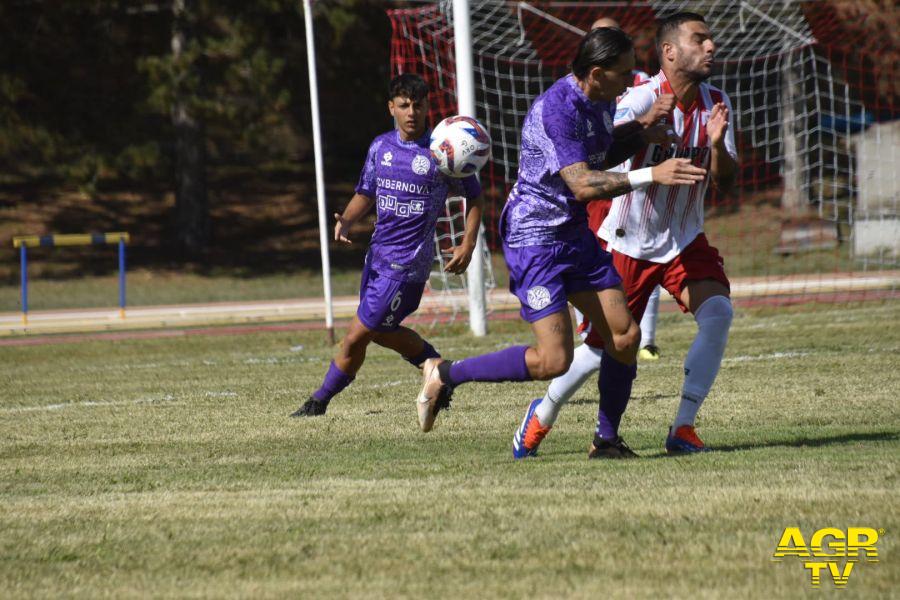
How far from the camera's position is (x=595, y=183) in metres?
5.69

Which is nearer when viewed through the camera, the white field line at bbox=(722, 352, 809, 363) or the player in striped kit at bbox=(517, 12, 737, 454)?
the player in striped kit at bbox=(517, 12, 737, 454)

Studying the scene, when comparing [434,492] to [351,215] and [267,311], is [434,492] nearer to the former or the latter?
[351,215]

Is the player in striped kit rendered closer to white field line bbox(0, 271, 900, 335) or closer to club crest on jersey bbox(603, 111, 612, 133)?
club crest on jersey bbox(603, 111, 612, 133)

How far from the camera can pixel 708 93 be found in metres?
6.66

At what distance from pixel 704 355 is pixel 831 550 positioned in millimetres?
2503

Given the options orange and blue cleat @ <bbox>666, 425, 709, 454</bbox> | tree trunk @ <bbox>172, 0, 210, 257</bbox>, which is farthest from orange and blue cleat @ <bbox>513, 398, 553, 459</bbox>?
tree trunk @ <bbox>172, 0, 210, 257</bbox>

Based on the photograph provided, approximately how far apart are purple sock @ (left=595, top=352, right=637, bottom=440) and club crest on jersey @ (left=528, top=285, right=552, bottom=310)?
615 millimetres

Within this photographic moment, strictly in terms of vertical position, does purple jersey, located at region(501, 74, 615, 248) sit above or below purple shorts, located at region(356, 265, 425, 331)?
above

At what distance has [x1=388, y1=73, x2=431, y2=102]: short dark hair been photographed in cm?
809

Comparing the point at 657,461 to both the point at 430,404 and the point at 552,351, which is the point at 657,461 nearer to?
the point at 552,351

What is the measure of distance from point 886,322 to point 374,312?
23.2 feet

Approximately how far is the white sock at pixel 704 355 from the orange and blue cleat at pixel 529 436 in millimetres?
648

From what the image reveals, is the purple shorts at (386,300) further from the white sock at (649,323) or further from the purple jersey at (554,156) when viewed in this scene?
the white sock at (649,323)

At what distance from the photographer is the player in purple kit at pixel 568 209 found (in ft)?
19.2
